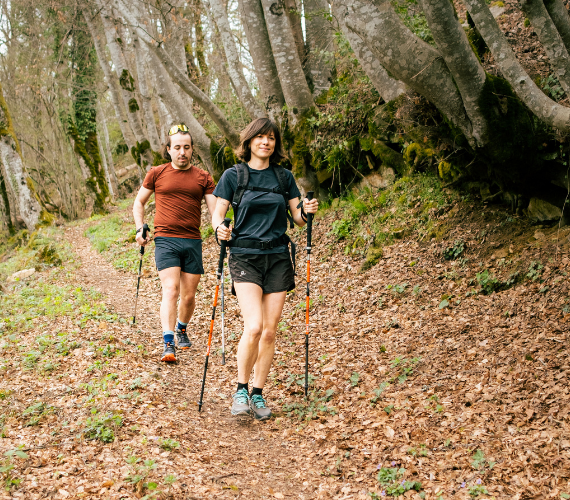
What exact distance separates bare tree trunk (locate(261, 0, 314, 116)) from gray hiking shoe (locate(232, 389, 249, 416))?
282 inches

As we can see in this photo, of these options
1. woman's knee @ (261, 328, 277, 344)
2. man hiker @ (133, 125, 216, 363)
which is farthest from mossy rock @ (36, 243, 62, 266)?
woman's knee @ (261, 328, 277, 344)

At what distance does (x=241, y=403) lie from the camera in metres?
4.45

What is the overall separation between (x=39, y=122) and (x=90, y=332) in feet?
72.6

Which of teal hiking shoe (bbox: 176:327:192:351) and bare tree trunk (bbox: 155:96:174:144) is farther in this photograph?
bare tree trunk (bbox: 155:96:174:144)

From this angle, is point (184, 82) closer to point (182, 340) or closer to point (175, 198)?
point (175, 198)

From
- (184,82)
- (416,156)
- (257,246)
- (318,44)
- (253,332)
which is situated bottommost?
(253,332)

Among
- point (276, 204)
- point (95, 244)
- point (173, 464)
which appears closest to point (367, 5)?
point (276, 204)

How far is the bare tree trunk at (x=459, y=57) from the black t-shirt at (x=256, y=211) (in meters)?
2.26

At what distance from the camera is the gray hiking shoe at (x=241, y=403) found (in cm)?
443

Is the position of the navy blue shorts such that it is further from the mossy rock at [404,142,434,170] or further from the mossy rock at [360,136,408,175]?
the mossy rock at [360,136,408,175]

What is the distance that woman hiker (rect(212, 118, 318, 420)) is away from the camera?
4.32 meters

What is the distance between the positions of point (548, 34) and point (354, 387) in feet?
13.3

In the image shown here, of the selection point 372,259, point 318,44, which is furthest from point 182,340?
point 318,44

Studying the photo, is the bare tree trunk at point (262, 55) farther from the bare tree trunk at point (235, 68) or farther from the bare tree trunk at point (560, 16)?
the bare tree trunk at point (560, 16)
